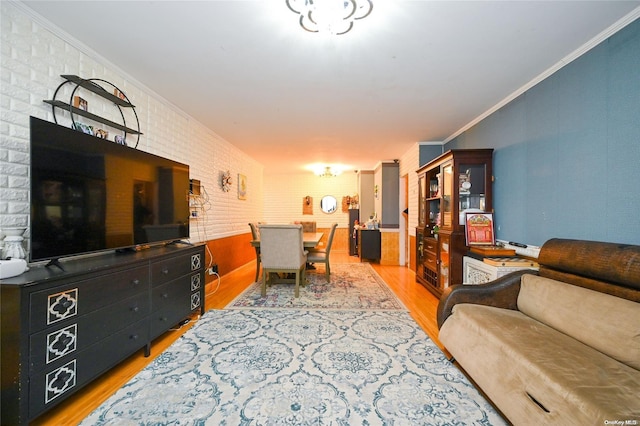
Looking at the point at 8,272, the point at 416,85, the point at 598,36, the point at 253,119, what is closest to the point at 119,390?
the point at 8,272

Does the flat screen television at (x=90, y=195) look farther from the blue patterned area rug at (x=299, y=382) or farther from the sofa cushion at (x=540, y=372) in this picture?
the sofa cushion at (x=540, y=372)

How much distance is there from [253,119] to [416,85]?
2.19m

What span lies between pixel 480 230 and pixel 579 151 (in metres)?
1.26

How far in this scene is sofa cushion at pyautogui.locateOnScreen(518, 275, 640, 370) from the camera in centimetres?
130

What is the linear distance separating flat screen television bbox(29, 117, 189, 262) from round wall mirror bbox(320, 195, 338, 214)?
5926 millimetres

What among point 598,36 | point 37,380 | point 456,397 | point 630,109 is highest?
point 598,36

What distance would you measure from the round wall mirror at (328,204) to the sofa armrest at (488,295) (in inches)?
250

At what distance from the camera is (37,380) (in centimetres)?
132

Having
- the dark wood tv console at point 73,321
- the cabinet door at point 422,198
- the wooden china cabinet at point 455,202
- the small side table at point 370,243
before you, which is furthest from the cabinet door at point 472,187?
the dark wood tv console at point 73,321

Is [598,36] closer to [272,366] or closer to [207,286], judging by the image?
[272,366]

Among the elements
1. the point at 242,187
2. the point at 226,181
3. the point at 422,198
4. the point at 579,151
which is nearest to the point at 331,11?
the point at 579,151

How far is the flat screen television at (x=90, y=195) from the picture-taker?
1542mm

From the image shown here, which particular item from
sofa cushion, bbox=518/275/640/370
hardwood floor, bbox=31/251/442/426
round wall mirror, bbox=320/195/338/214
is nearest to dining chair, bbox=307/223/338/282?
hardwood floor, bbox=31/251/442/426

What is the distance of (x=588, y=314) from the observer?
1.50 m
